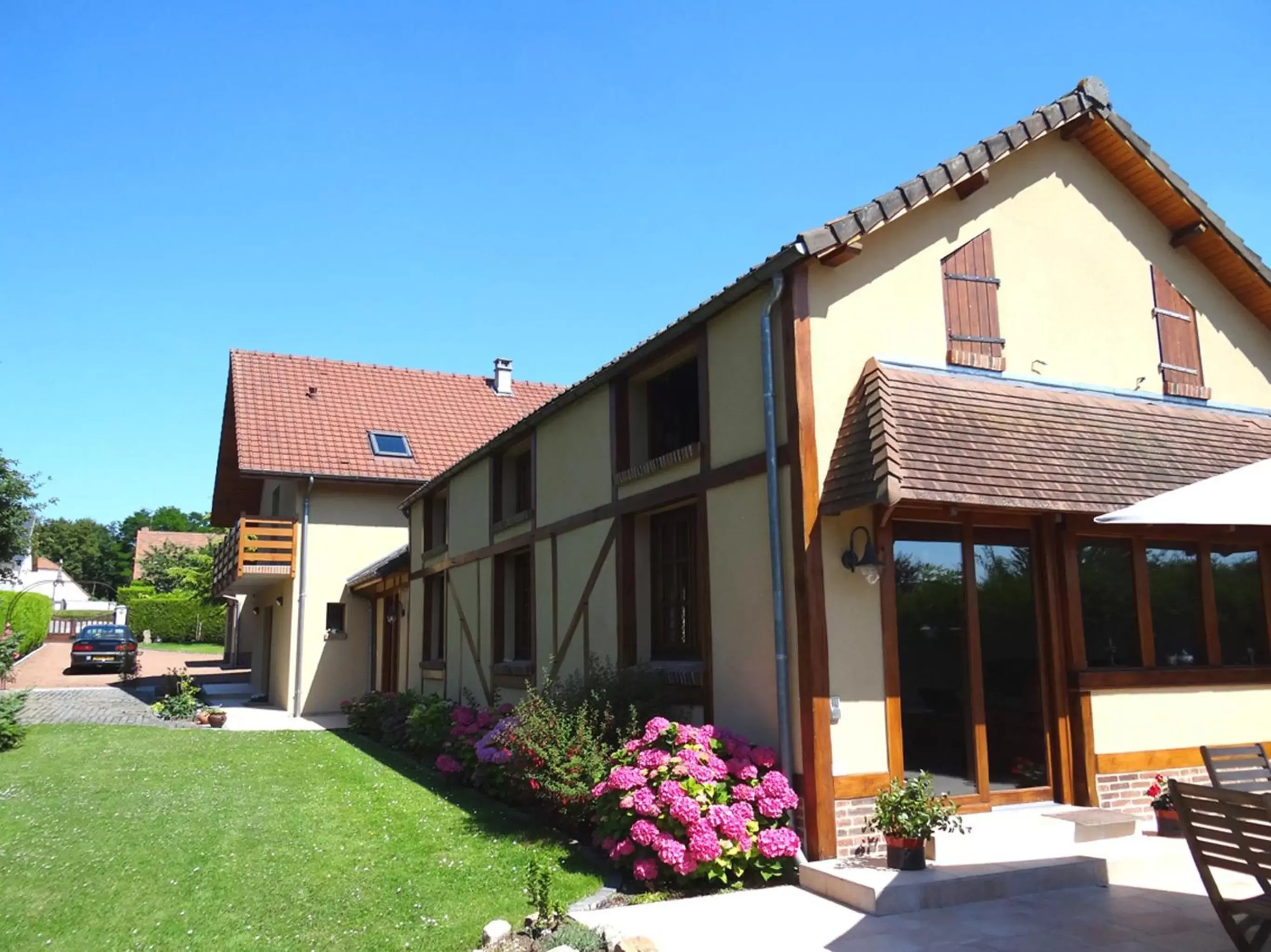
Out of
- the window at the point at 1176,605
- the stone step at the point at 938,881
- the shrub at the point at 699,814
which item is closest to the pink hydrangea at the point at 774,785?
the shrub at the point at 699,814

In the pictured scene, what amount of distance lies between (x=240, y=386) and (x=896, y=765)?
19182mm

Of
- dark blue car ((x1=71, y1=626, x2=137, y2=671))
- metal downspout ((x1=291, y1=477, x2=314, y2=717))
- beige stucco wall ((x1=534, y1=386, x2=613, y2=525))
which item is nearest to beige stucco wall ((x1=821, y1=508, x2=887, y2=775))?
beige stucco wall ((x1=534, y1=386, x2=613, y2=525))

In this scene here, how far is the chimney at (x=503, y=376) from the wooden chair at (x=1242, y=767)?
2149cm

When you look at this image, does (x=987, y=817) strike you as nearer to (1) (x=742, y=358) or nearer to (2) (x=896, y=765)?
→ (2) (x=896, y=765)

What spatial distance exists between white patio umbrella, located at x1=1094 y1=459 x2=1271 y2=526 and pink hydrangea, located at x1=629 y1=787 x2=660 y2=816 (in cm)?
364

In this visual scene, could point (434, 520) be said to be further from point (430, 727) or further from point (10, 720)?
point (10, 720)

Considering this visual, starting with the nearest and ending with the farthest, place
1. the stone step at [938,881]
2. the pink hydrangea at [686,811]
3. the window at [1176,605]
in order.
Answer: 1. the stone step at [938,881]
2. the pink hydrangea at [686,811]
3. the window at [1176,605]

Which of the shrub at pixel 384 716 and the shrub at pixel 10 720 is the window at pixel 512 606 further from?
the shrub at pixel 10 720

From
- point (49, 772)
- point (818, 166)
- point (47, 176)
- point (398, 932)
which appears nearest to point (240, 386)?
point (49, 772)

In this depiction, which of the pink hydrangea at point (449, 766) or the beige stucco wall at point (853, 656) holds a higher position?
the beige stucco wall at point (853, 656)

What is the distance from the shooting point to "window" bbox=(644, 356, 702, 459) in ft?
34.9

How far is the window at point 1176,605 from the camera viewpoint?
29.2ft

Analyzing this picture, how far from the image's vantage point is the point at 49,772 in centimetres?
1215

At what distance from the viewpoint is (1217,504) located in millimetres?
5527
